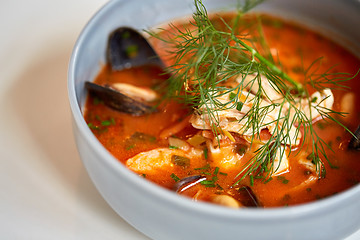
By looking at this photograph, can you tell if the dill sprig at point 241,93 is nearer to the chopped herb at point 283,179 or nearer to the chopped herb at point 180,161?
the chopped herb at point 283,179

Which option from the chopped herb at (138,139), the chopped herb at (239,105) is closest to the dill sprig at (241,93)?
the chopped herb at (239,105)

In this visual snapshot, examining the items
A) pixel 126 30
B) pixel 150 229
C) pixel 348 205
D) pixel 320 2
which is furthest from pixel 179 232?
pixel 320 2

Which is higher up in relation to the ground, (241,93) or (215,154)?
(241,93)

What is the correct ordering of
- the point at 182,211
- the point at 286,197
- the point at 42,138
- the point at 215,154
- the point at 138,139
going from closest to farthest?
the point at 182,211 → the point at 286,197 → the point at 215,154 → the point at 138,139 → the point at 42,138

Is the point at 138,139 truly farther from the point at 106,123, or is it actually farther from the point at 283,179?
the point at 283,179

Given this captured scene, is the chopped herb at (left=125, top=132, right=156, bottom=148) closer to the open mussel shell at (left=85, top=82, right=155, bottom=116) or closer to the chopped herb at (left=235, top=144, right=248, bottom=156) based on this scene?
the open mussel shell at (left=85, top=82, right=155, bottom=116)

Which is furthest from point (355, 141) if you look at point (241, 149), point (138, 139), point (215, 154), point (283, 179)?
point (138, 139)
